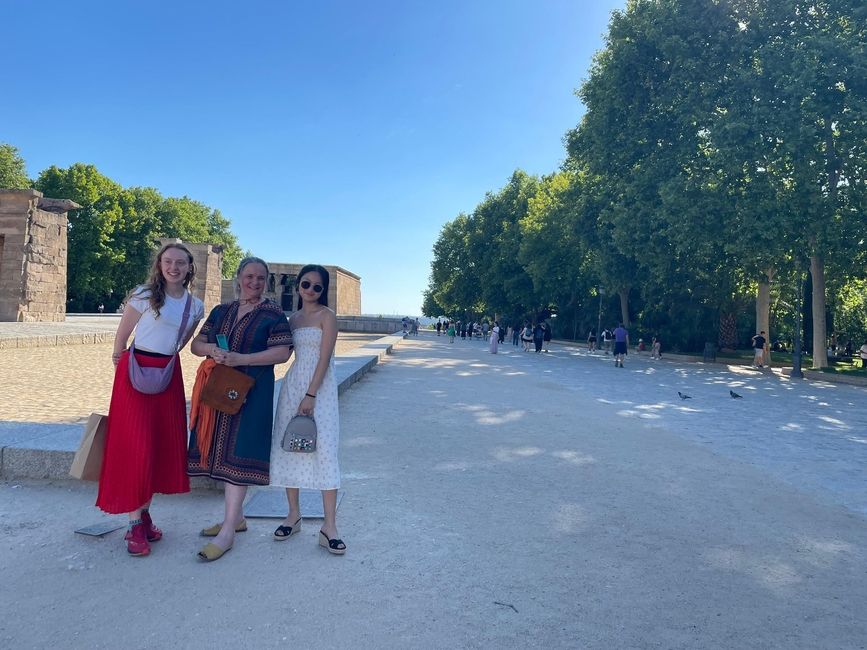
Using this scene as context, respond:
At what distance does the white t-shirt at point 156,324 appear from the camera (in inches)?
132

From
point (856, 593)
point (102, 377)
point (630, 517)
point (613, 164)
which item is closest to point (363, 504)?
point (630, 517)

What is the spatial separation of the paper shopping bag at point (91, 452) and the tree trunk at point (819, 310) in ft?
73.5

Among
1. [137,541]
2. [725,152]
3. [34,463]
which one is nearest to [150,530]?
[137,541]

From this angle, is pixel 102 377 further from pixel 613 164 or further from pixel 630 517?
pixel 613 164

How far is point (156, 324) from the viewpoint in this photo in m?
3.36

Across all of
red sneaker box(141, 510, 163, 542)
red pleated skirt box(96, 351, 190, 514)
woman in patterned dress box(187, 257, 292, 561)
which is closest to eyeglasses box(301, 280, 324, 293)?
woman in patterned dress box(187, 257, 292, 561)

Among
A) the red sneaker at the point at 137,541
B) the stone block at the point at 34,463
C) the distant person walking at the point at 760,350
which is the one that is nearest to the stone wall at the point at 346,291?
the distant person walking at the point at 760,350

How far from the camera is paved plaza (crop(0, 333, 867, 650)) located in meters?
2.58

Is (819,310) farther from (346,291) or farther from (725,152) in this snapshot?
(346,291)

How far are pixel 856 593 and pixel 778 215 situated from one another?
17488mm

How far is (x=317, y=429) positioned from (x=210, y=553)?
2.89ft

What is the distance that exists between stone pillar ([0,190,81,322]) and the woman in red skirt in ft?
80.0

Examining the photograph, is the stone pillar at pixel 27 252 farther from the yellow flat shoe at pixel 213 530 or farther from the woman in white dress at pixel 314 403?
the woman in white dress at pixel 314 403

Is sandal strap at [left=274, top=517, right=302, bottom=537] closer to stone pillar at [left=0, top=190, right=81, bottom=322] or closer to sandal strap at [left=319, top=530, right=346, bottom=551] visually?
sandal strap at [left=319, top=530, right=346, bottom=551]
